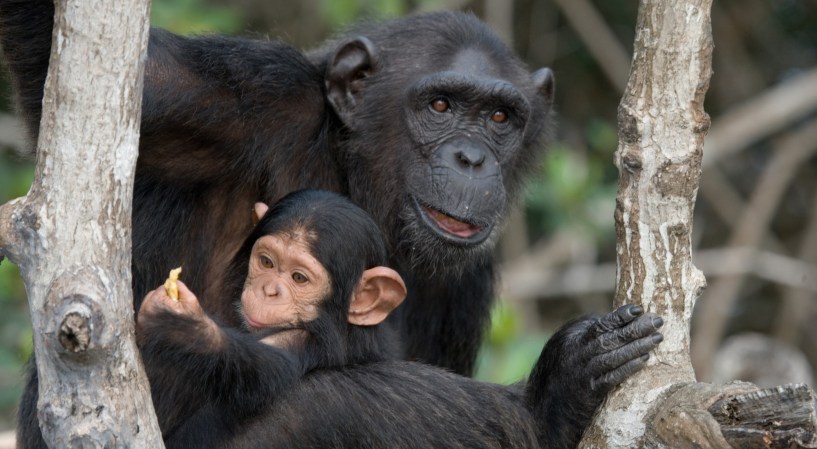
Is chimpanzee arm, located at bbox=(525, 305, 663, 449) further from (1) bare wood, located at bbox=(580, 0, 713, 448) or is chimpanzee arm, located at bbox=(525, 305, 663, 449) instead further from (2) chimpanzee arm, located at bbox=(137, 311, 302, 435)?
(2) chimpanzee arm, located at bbox=(137, 311, 302, 435)

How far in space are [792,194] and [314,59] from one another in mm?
10000

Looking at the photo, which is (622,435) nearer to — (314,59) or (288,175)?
(288,175)

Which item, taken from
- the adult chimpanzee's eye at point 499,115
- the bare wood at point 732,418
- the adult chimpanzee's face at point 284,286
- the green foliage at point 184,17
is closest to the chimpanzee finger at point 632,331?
the bare wood at point 732,418

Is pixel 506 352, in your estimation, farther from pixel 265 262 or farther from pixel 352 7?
pixel 265 262

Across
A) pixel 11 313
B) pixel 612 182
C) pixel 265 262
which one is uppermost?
pixel 612 182

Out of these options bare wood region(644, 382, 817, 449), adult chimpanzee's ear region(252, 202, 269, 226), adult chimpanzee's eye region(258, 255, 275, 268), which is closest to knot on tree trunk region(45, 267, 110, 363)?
adult chimpanzee's eye region(258, 255, 275, 268)

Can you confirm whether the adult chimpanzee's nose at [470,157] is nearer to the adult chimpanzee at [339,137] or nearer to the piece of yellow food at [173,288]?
the adult chimpanzee at [339,137]

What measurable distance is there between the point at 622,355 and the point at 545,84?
8.09 feet

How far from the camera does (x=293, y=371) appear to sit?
17.1ft

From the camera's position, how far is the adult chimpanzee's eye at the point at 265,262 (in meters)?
5.57

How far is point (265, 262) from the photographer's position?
561cm

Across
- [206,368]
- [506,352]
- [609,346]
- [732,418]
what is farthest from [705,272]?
[206,368]

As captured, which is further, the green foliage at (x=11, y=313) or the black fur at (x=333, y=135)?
the green foliage at (x=11, y=313)

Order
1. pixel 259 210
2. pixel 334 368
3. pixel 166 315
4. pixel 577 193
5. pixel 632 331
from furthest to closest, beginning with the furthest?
1. pixel 577 193
2. pixel 259 210
3. pixel 334 368
4. pixel 632 331
5. pixel 166 315
